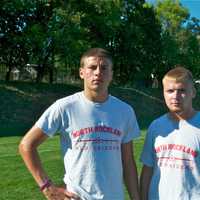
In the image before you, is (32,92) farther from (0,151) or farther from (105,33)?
(0,151)

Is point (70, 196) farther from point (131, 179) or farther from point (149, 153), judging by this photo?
point (149, 153)

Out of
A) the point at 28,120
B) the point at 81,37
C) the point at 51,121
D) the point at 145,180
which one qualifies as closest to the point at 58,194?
the point at 51,121

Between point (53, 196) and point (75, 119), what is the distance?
1.76ft

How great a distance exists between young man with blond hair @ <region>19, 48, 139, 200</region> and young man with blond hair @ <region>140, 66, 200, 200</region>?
0.87ft

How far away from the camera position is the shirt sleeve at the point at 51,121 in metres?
3.40

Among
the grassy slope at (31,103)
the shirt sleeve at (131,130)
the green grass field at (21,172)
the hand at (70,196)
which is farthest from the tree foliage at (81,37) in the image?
the hand at (70,196)

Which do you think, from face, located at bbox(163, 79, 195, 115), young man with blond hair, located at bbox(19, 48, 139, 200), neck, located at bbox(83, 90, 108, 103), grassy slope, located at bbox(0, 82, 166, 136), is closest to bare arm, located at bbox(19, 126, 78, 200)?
young man with blond hair, located at bbox(19, 48, 139, 200)

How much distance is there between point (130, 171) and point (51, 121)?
27.9 inches

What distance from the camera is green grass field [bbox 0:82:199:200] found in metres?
8.99

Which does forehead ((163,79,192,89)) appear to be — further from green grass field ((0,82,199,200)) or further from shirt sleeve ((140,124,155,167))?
green grass field ((0,82,199,200))

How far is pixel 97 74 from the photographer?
11.4ft

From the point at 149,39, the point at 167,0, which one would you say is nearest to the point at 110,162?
the point at 149,39

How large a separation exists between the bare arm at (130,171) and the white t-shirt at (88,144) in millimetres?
142

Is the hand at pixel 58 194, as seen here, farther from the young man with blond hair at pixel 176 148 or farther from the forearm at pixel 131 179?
the young man with blond hair at pixel 176 148
